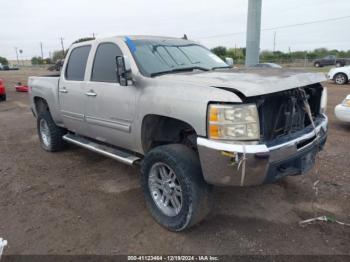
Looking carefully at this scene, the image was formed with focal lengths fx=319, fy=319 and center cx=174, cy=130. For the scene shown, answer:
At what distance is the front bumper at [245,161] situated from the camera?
2.59 m

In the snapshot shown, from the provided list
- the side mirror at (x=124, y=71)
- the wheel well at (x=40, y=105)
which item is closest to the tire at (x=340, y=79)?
the wheel well at (x=40, y=105)

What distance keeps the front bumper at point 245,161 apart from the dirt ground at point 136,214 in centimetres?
69

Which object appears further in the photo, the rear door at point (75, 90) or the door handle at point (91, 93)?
the rear door at point (75, 90)

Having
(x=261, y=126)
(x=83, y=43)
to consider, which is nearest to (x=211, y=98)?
(x=261, y=126)

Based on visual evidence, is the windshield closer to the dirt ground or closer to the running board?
the running board

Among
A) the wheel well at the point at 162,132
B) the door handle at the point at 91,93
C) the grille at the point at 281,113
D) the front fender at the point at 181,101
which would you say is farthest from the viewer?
the door handle at the point at 91,93

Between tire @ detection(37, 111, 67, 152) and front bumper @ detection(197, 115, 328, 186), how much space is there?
12.5 feet

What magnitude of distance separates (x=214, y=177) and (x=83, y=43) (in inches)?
125

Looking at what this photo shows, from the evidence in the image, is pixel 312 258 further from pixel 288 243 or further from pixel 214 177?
pixel 214 177

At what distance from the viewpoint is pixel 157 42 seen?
4172 mm

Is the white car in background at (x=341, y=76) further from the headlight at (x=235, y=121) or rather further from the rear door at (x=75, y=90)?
the headlight at (x=235, y=121)

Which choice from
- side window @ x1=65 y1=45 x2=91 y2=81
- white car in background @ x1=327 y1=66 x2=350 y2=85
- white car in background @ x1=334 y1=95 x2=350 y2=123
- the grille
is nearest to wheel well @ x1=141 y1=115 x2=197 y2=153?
the grille

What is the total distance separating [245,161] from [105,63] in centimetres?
245

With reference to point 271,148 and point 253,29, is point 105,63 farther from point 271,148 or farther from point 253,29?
point 253,29
